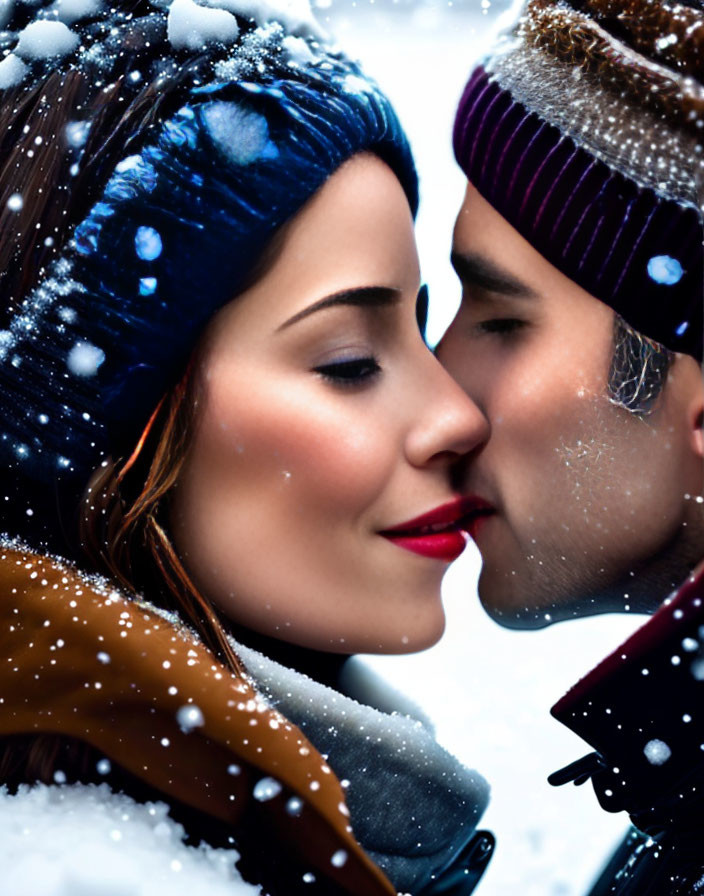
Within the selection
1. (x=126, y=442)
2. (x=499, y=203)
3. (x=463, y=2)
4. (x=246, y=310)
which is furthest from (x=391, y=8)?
(x=126, y=442)

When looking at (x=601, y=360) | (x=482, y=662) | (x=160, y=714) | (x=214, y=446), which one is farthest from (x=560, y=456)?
(x=160, y=714)

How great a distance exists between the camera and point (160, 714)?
0.87 m

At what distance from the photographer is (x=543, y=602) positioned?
0.95m

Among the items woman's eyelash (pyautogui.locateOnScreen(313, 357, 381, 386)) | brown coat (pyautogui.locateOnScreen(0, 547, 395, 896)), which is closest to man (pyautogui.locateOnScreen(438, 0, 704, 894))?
woman's eyelash (pyautogui.locateOnScreen(313, 357, 381, 386))

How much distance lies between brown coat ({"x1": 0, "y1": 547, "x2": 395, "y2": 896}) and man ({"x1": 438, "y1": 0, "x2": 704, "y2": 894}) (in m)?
0.22

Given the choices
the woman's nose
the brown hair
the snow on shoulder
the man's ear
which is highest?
the man's ear

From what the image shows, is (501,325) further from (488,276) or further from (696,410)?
(696,410)

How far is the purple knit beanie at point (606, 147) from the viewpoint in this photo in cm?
85

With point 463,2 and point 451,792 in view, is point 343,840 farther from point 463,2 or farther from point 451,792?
point 463,2

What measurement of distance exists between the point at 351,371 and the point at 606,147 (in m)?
0.28

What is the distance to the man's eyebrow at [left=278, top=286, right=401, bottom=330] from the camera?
0.89m

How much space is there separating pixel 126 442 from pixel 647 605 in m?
0.47

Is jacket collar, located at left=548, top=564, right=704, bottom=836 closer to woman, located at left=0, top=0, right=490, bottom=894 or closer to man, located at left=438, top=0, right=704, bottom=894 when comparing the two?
man, located at left=438, top=0, right=704, bottom=894

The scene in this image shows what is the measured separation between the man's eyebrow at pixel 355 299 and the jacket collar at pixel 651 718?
335 mm
